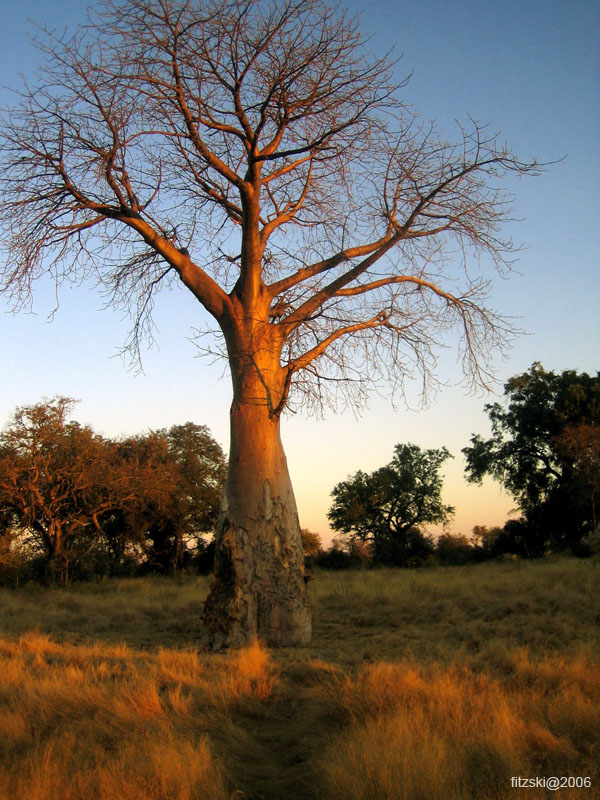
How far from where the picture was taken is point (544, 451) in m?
25.5

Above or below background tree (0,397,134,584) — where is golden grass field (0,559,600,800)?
below

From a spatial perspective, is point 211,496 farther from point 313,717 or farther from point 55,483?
point 313,717

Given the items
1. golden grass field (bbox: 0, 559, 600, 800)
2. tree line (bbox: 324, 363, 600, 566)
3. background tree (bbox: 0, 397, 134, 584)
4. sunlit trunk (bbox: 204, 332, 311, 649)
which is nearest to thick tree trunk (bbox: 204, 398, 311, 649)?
sunlit trunk (bbox: 204, 332, 311, 649)

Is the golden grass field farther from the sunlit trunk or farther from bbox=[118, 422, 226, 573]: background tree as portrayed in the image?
bbox=[118, 422, 226, 573]: background tree

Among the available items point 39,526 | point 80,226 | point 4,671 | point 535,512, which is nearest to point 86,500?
point 39,526

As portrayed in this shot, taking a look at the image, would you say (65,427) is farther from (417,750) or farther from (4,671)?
(417,750)

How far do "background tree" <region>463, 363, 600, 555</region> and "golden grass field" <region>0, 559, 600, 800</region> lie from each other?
1681 cm

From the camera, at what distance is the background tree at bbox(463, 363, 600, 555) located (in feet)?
77.8

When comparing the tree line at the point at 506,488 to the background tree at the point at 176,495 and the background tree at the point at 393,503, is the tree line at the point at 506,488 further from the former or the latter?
the background tree at the point at 176,495

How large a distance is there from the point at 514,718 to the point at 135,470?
47.0ft

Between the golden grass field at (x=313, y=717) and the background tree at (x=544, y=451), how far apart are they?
16.8 m

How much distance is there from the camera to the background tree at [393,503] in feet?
84.0

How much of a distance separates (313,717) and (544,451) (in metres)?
23.1

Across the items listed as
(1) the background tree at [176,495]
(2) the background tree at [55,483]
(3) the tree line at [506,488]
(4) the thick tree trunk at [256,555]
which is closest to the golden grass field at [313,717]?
(4) the thick tree trunk at [256,555]
